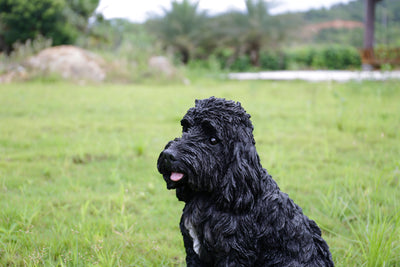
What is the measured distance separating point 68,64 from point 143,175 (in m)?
10.7

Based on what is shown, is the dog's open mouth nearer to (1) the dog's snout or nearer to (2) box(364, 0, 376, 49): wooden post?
(1) the dog's snout

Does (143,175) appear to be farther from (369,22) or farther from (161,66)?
(369,22)

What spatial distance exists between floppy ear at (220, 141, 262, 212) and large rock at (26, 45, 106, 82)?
41.5 ft

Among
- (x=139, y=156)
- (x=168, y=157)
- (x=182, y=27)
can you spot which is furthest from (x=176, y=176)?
(x=182, y=27)

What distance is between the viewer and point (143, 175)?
4.46m

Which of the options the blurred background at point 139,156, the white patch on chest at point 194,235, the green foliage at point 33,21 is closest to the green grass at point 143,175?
the blurred background at point 139,156

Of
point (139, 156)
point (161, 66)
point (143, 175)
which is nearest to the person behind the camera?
point (143, 175)

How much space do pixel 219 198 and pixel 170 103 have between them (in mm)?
7529

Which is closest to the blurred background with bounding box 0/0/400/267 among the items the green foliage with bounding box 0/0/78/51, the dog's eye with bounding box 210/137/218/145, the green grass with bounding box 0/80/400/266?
the green grass with bounding box 0/80/400/266

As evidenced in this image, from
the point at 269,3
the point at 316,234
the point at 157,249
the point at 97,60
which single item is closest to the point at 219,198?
the point at 316,234

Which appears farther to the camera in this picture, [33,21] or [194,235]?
[33,21]

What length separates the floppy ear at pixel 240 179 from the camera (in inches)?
69.5

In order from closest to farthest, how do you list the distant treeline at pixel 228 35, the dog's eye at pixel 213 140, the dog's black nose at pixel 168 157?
the dog's black nose at pixel 168 157 → the dog's eye at pixel 213 140 → the distant treeline at pixel 228 35

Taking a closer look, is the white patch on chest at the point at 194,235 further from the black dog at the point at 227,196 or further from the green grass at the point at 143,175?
the green grass at the point at 143,175
